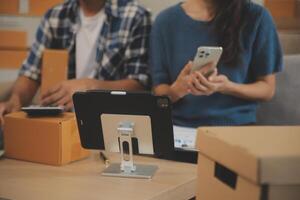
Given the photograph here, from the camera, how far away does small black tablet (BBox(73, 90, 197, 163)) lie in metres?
1.23

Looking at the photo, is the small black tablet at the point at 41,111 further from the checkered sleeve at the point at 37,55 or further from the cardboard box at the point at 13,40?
the cardboard box at the point at 13,40

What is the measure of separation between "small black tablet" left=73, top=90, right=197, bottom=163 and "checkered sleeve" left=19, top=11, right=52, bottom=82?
2.87 feet

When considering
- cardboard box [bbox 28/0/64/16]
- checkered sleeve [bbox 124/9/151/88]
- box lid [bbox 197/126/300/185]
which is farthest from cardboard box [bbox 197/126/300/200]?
cardboard box [bbox 28/0/64/16]

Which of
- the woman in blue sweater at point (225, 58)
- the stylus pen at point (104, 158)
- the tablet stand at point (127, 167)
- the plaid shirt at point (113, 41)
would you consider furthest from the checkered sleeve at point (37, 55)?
the tablet stand at point (127, 167)

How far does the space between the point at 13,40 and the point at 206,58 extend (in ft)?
4.46

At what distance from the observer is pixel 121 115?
1256 mm

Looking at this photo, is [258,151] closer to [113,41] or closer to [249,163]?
[249,163]

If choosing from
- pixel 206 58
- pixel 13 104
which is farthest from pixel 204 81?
pixel 13 104

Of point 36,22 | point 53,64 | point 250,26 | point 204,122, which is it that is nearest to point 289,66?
point 250,26

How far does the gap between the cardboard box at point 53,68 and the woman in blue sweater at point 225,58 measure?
0.37 m

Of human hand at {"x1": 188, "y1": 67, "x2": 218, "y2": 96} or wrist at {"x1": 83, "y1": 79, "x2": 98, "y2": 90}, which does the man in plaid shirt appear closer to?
wrist at {"x1": 83, "y1": 79, "x2": 98, "y2": 90}

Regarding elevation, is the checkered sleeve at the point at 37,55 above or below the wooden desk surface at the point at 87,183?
above

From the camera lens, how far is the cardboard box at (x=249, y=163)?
2.53ft

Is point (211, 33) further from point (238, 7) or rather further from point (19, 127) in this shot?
point (19, 127)
